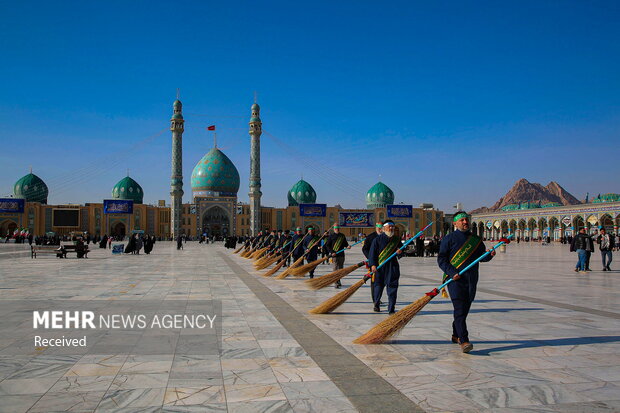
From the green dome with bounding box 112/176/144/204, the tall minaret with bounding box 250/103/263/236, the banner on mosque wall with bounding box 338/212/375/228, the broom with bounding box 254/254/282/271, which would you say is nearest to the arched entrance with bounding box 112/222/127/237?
the green dome with bounding box 112/176/144/204

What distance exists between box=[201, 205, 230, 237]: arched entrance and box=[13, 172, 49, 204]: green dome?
23.1 meters

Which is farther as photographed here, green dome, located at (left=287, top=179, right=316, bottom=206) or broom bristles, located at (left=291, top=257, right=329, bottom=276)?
green dome, located at (left=287, top=179, right=316, bottom=206)

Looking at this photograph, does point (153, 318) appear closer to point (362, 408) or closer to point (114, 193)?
point (362, 408)

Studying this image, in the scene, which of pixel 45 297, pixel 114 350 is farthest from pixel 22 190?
pixel 114 350

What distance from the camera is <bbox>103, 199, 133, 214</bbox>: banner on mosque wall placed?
6212 cm

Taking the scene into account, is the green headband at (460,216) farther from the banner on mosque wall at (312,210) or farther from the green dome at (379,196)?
the green dome at (379,196)

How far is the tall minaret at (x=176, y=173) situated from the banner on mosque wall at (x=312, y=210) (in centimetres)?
1636

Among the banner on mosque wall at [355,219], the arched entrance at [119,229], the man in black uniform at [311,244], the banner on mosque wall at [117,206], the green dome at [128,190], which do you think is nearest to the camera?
the man in black uniform at [311,244]

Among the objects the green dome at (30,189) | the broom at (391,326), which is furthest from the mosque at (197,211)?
the broom at (391,326)

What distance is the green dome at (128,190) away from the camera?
227 ft

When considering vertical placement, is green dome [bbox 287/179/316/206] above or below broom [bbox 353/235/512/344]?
above

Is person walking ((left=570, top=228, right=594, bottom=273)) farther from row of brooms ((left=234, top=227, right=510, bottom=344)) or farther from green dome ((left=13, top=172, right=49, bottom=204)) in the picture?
green dome ((left=13, top=172, right=49, bottom=204))

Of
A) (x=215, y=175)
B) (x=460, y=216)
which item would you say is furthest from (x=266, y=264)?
(x=215, y=175)

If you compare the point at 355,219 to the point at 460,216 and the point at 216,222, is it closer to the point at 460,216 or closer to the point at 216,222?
the point at 216,222
